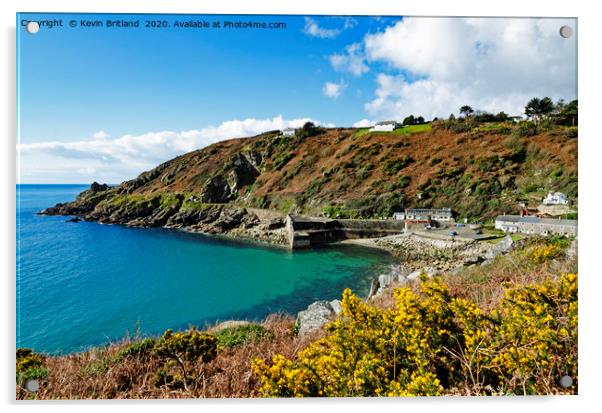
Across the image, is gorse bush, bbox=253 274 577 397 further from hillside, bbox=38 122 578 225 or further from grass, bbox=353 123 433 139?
grass, bbox=353 123 433 139

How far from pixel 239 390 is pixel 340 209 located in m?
21.6

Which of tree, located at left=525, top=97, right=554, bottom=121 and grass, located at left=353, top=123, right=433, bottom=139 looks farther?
grass, located at left=353, top=123, right=433, bottom=139

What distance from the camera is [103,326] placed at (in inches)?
311

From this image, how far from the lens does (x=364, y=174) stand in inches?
952

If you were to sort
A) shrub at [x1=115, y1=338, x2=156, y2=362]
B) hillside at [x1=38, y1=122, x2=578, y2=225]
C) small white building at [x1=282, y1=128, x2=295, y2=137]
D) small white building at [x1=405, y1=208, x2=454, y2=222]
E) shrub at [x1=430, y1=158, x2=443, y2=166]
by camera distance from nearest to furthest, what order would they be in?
shrub at [x1=115, y1=338, x2=156, y2=362] < hillside at [x1=38, y1=122, x2=578, y2=225] < shrub at [x1=430, y1=158, x2=443, y2=166] < small white building at [x1=405, y1=208, x2=454, y2=222] < small white building at [x1=282, y1=128, x2=295, y2=137]

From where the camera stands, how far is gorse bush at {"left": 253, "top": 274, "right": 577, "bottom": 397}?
1.94m

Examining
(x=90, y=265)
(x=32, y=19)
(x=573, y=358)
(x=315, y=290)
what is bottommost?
(x=315, y=290)

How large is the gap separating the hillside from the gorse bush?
11.1 feet

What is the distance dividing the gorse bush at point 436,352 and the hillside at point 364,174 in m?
3.37

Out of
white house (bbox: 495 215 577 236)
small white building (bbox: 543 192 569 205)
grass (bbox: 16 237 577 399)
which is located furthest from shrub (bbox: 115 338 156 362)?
white house (bbox: 495 215 577 236)

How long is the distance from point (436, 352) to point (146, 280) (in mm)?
13249

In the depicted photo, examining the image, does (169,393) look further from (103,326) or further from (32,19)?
(103,326)

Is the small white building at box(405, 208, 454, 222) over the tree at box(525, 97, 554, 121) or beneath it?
beneath
